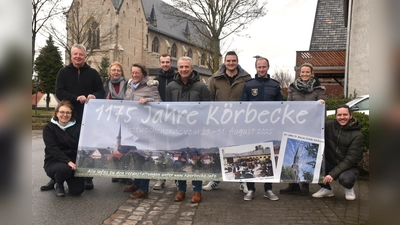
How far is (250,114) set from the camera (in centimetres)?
547

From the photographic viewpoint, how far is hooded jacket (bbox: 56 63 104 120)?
589 cm

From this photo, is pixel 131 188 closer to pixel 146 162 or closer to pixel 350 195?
pixel 146 162

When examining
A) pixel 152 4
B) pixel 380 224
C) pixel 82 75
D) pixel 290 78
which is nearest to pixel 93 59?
pixel 152 4

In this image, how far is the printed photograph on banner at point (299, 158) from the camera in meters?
5.28

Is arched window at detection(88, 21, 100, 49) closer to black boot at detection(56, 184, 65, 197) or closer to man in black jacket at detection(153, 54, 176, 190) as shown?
man in black jacket at detection(153, 54, 176, 190)

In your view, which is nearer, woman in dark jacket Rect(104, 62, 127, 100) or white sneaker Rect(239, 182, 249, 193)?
white sneaker Rect(239, 182, 249, 193)

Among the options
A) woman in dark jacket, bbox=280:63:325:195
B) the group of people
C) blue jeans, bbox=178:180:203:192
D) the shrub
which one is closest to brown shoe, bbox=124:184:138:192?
the group of people

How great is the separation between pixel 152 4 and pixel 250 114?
244 ft

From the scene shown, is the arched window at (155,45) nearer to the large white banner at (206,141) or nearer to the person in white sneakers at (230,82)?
the person in white sneakers at (230,82)

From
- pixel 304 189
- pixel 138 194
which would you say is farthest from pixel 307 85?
pixel 138 194

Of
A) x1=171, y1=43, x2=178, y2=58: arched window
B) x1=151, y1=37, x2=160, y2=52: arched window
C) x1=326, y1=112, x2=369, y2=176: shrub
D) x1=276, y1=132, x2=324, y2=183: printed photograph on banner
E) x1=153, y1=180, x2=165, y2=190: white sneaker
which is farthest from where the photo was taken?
x1=171, y1=43, x2=178, y2=58: arched window

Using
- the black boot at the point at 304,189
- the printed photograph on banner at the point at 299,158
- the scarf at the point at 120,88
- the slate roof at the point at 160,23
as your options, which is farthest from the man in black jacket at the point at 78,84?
the slate roof at the point at 160,23

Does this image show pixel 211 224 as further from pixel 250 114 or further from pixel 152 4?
pixel 152 4

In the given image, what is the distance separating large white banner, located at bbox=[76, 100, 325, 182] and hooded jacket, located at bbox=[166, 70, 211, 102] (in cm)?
11
